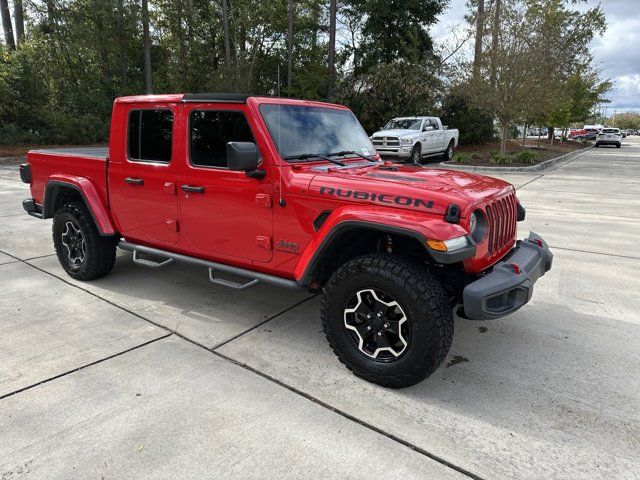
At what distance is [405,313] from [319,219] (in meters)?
0.83

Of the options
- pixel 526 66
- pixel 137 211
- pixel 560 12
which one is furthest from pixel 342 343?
pixel 560 12

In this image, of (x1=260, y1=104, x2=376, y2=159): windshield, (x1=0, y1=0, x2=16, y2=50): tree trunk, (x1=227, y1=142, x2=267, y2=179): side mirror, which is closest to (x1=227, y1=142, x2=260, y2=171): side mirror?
(x1=227, y1=142, x2=267, y2=179): side mirror

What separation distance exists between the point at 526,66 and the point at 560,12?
1659 cm

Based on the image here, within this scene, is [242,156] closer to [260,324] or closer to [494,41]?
[260,324]

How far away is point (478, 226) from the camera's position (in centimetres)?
287

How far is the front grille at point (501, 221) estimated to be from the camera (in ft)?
9.84

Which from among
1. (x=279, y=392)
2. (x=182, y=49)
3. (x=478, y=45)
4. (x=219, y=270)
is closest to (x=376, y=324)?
(x=279, y=392)

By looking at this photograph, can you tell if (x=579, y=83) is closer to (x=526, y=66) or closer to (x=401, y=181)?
(x=526, y=66)

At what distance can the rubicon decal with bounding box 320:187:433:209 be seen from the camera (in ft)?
8.93

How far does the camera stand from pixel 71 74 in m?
24.3

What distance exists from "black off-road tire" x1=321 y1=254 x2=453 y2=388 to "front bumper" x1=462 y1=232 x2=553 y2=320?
0.58 feet

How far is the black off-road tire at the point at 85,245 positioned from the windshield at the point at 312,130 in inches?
88.9

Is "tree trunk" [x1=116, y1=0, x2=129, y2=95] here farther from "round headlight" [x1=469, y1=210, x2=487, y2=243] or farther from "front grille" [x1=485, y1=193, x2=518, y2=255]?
"round headlight" [x1=469, y1=210, x2=487, y2=243]

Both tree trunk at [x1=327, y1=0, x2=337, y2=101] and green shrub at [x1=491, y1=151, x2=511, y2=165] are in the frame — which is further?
tree trunk at [x1=327, y1=0, x2=337, y2=101]
